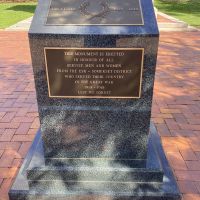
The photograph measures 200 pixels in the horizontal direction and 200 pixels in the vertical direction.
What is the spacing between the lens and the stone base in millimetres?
2547

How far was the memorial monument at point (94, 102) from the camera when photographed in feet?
7.60

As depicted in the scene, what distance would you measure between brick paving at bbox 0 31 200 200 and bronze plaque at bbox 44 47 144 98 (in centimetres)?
113

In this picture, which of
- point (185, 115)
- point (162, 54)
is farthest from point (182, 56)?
point (185, 115)

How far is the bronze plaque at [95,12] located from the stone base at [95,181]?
126 cm

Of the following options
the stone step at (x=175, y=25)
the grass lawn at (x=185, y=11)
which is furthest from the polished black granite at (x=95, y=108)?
the grass lawn at (x=185, y=11)

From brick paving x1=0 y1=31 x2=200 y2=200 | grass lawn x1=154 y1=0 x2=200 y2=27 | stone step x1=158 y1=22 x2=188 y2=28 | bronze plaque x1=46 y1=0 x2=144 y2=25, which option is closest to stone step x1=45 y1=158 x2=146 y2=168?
brick paving x1=0 y1=31 x2=200 y2=200

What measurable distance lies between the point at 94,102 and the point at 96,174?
0.66 m

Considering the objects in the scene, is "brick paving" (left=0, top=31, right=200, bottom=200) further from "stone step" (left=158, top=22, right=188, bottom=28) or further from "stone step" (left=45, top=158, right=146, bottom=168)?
"stone step" (left=158, top=22, right=188, bottom=28)

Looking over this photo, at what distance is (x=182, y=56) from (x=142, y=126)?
16.1 feet

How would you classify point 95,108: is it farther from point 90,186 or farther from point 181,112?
point 181,112

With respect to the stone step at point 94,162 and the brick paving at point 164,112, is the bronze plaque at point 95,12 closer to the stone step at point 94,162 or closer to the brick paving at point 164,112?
the stone step at point 94,162

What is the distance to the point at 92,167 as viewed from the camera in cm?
263

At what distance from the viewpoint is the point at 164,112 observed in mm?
4262

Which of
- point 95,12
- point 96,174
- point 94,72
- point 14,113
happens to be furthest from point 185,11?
point 96,174
